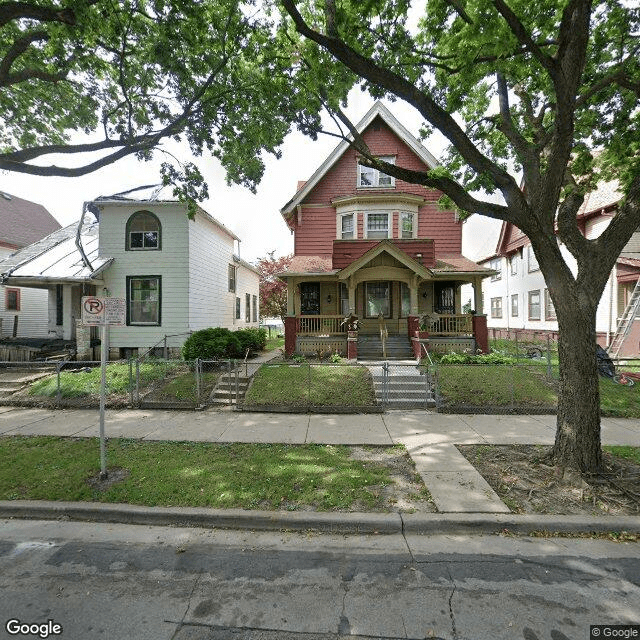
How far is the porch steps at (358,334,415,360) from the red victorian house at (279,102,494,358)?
2.0 inches

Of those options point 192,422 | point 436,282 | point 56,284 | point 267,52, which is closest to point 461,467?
point 192,422

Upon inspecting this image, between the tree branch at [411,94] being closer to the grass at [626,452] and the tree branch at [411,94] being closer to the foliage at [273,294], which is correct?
the grass at [626,452]

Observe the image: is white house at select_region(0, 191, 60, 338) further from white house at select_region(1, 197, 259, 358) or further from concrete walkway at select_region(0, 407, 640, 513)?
concrete walkway at select_region(0, 407, 640, 513)

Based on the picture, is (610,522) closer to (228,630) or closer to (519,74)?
(228,630)

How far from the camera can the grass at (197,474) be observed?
14.8 feet

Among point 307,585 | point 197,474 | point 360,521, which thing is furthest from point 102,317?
point 360,521

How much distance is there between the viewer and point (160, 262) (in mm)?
14320

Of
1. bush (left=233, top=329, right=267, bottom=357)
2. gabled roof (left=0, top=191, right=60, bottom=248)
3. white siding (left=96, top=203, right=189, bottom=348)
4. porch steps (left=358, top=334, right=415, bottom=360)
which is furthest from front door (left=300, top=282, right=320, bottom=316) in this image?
gabled roof (left=0, top=191, right=60, bottom=248)

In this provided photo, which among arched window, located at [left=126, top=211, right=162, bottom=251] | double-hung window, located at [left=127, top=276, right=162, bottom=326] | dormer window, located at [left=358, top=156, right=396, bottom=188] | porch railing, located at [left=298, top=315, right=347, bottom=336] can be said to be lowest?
porch railing, located at [left=298, top=315, right=347, bottom=336]

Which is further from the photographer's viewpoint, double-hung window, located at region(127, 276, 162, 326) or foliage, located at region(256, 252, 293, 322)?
foliage, located at region(256, 252, 293, 322)

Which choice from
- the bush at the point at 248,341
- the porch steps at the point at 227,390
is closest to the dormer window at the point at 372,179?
the bush at the point at 248,341

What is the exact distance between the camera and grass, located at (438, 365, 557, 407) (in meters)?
8.77

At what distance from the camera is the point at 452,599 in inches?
118

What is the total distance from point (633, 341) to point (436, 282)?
794 centimetres
